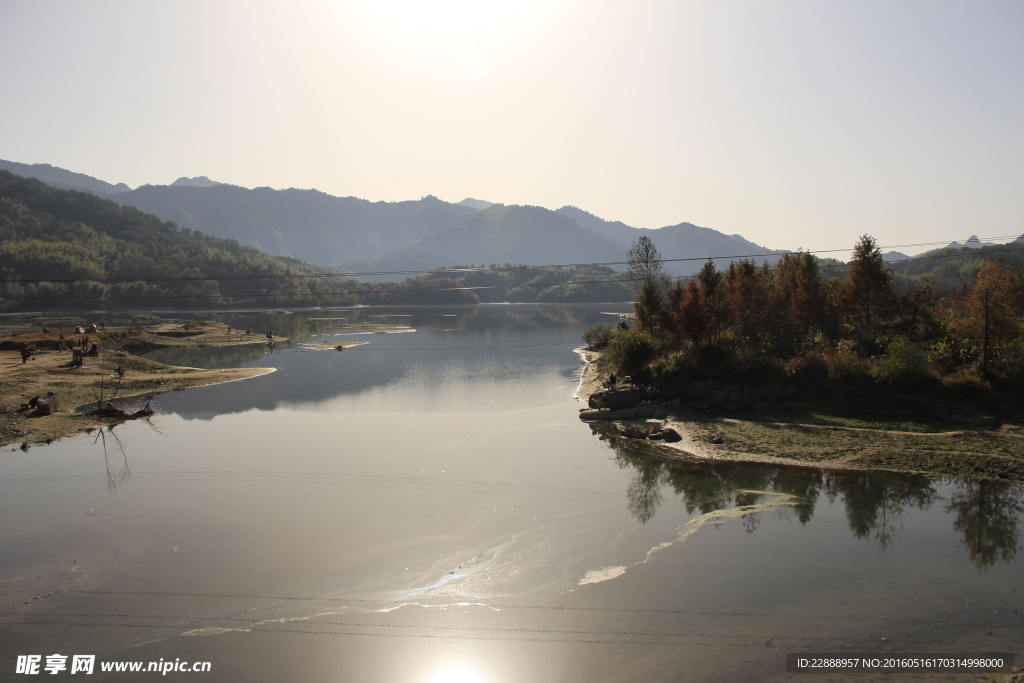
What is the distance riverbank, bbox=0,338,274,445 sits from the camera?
30.0 metres

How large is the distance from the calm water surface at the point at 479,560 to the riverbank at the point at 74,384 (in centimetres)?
313

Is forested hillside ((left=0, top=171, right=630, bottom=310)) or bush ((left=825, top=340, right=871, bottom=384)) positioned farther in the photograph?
forested hillside ((left=0, top=171, right=630, bottom=310))

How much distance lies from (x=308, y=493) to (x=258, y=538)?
12.9 ft

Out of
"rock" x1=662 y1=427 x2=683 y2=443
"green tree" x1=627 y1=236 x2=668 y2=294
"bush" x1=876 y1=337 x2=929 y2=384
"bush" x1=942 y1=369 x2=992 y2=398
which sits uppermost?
"green tree" x1=627 y1=236 x2=668 y2=294

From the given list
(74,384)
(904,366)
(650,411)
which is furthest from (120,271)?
(904,366)

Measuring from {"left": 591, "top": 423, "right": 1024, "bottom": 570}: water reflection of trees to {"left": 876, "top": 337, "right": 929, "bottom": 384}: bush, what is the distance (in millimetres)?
8577

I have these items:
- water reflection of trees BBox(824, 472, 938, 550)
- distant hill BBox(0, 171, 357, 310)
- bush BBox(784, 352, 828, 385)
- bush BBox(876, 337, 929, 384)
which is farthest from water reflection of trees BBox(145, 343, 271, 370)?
bush BBox(876, 337, 929, 384)

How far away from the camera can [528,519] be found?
18.9 meters

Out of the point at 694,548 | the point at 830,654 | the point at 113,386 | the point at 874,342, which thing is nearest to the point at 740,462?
the point at 694,548

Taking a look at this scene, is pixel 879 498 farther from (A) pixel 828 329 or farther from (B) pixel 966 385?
(A) pixel 828 329

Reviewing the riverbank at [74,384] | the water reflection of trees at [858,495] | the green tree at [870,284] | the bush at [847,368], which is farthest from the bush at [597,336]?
the water reflection of trees at [858,495]

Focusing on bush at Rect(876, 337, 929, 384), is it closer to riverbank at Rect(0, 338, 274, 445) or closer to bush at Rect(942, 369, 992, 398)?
bush at Rect(942, 369, 992, 398)

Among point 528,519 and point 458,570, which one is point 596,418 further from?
point 458,570

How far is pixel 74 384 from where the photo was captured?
3928 cm
